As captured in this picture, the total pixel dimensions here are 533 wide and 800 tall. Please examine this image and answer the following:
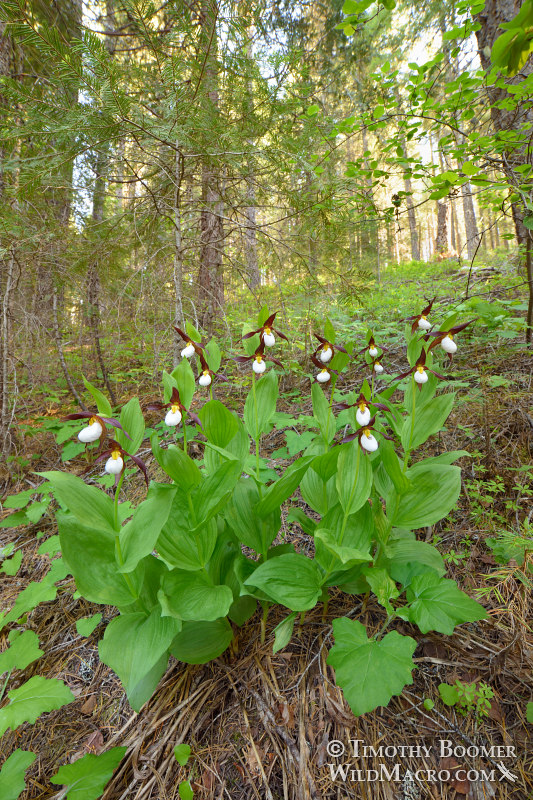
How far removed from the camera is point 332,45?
5.30 m

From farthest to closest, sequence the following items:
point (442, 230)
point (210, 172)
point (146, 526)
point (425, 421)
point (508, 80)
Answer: point (442, 230) → point (210, 172) → point (508, 80) → point (425, 421) → point (146, 526)

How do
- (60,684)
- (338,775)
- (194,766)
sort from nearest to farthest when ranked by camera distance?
Result: (338,775), (194,766), (60,684)

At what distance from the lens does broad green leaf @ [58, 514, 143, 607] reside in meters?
1.31

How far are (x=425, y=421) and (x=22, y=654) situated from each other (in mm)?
2312

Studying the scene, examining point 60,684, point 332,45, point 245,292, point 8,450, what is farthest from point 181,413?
point 332,45

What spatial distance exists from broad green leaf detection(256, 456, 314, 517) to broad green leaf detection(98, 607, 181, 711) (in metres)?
0.56

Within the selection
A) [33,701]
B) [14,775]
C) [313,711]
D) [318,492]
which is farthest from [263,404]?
[14,775]

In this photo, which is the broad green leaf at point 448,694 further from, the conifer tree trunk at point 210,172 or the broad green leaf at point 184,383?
the conifer tree trunk at point 210,172

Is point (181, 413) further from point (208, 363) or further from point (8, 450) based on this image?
point (8, 450)

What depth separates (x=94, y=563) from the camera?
4.56 ft

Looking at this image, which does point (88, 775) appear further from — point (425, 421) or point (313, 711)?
Result: point (425, 421)

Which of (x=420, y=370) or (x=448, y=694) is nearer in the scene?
(x=448, y=694)

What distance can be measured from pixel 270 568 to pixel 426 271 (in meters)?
9.52

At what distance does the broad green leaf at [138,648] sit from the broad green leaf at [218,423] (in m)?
0.76
